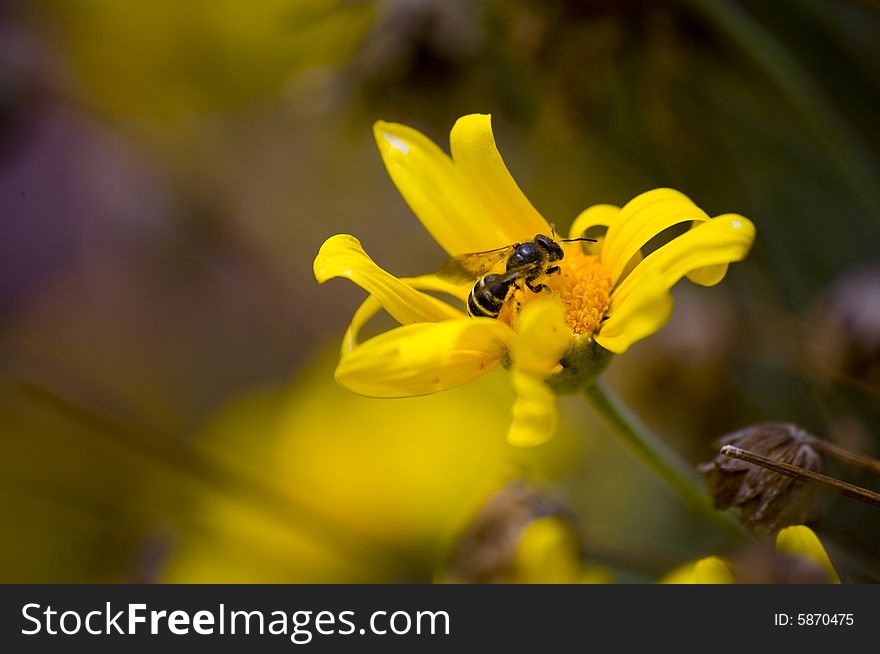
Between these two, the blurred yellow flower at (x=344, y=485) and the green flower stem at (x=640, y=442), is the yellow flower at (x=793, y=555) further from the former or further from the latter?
the blurred yellow flower at (x=344, y=485)

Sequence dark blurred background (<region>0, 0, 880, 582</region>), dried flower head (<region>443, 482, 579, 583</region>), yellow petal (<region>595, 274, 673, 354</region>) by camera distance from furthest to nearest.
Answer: dark blurred background (<region>0, 0, 880, 582</region>), dried flower head (<region>443, 482, 579, 583</region>), yellow petal (<region>595, 274, 673, 354</region>)

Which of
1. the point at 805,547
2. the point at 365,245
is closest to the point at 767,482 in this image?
the point at 805,547

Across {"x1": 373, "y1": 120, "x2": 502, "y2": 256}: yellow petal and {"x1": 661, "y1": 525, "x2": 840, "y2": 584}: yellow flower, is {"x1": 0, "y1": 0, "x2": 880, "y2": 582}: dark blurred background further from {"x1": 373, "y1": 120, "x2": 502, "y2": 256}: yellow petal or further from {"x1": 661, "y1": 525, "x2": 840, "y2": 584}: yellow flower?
{"x1": 373, "y1": 120, "x2": 502, "y2": 256}: yellow petal

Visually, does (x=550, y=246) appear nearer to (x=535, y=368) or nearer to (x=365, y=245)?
(x=535, y=368)

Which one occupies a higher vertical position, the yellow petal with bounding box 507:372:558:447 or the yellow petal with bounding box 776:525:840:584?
the yellow petal with bounding box 507:372:558:447

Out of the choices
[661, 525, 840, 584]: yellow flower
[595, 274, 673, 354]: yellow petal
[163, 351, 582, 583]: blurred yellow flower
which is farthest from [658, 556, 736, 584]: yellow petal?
[163, 351, 582, 583]: blurred yellow flower

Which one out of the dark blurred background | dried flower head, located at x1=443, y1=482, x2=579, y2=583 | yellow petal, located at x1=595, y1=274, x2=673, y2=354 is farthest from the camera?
the dark blurred background

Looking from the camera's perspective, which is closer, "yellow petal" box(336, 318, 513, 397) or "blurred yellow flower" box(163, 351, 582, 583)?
"yellow petal" box(336, 318, 513, 397)

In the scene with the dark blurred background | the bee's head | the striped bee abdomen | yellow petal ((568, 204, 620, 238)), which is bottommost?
the striped bee abdomen
